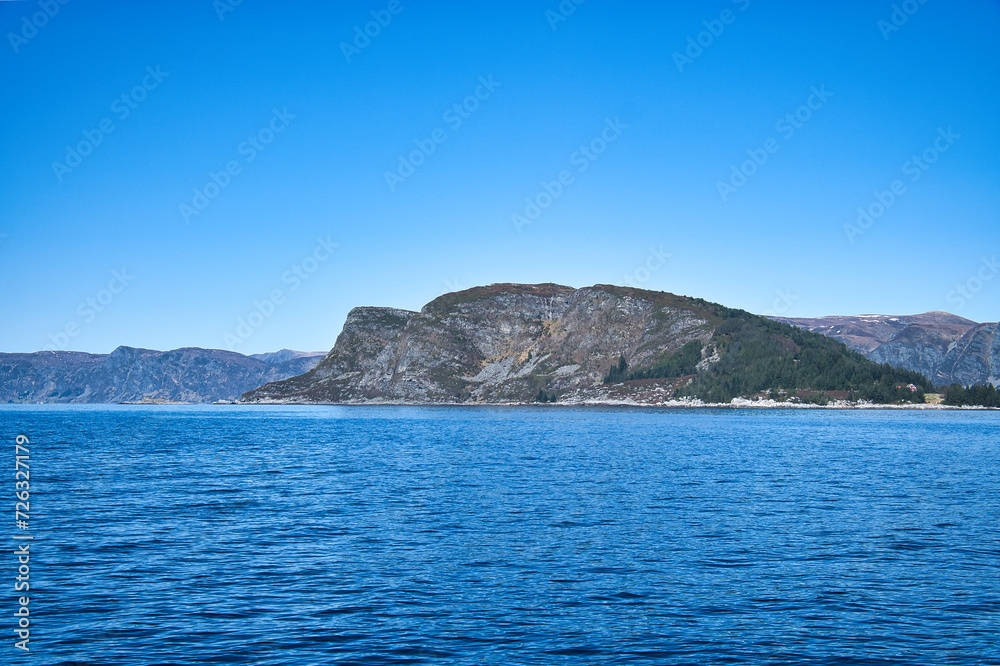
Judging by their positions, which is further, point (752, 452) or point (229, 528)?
point (752, 452)

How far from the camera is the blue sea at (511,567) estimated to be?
20.9 m

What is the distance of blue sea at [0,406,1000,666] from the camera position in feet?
68.4

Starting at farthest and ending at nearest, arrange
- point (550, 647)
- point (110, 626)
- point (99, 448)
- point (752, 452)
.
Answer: point (99, 448) → point (752, 452) → point (110, 626) → point (550, 647)

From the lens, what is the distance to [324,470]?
67188mm

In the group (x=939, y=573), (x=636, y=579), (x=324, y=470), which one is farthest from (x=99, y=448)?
(x=939, y=573)

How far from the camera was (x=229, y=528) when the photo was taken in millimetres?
38406

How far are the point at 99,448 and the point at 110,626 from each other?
268ft

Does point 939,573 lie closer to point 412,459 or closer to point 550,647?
point 550,647

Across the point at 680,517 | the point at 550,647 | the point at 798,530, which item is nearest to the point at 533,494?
the point at 680,517

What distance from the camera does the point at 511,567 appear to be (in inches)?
1160

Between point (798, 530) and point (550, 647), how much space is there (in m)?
21.9

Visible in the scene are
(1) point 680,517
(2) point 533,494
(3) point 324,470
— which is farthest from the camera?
(3) point 324,470

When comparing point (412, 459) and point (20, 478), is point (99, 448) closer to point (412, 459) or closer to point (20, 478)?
point (20, 478)

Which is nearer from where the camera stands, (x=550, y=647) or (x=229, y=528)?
(x=550, y=647)
